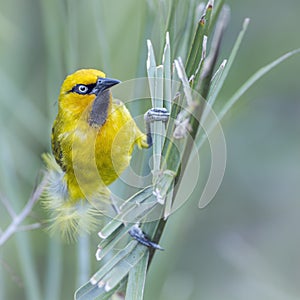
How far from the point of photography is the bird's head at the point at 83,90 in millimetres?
1229

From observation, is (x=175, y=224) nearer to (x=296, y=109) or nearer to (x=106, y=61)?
(x=106, y=61)

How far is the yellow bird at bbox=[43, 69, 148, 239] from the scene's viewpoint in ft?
4.17

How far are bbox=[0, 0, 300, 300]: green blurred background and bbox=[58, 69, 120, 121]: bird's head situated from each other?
0.14 feet

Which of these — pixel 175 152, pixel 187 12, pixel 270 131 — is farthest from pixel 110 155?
pixel 270 131

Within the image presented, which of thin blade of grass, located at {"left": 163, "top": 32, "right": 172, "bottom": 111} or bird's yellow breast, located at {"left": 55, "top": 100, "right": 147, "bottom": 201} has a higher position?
thin blade of grass, located at {"left": 163, "top": 32, "right": 172, "bottom": 111}

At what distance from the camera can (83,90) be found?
129 cm

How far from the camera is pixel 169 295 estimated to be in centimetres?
167

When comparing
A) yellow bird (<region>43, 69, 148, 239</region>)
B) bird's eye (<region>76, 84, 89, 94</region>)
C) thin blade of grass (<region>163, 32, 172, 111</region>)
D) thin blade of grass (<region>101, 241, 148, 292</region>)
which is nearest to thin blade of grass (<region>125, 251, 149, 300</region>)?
thin blade of grass (<region>101, 241, 148, 292</region>)

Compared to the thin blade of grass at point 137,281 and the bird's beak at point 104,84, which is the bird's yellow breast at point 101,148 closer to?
the bird's beak at point 104,84

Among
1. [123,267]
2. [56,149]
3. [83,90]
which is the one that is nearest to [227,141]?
[56,149]

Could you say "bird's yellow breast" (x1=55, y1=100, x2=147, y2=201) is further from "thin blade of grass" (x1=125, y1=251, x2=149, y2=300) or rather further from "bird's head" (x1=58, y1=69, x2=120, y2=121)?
"thin blade of grass" (x1=125, y1=251, x2=149, y2=300)

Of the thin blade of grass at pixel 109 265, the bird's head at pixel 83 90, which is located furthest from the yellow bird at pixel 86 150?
the thin blade of grass at pixel 109 265

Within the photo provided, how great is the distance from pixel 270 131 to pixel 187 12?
178 cm

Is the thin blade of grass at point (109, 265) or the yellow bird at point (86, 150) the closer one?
the thin blade of grass at point (109, 265)
